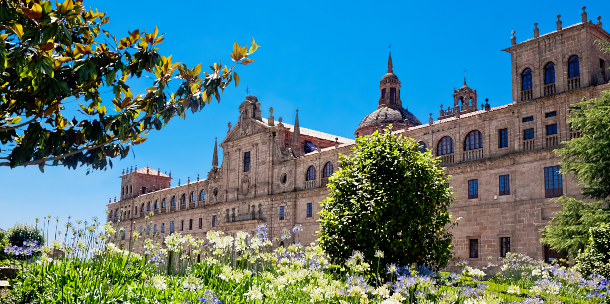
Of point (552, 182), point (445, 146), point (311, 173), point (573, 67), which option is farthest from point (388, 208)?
point (311, 173)

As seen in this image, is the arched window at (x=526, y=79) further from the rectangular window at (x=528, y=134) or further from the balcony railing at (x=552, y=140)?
the balcony railing at (x=552, y=140)

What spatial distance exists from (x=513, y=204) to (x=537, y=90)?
607 centimetres

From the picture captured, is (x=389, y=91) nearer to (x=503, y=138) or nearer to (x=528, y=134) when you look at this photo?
(x=503, y=138)

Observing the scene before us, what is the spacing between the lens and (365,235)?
13164 millimetres

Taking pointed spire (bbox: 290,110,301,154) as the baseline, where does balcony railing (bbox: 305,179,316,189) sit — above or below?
below

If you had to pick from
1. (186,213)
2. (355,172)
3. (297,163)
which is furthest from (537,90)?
(186,213)

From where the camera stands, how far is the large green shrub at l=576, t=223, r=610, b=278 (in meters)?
14.2

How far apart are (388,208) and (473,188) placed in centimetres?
1732

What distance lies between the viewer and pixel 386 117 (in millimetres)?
48844

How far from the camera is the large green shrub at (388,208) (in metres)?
13.1

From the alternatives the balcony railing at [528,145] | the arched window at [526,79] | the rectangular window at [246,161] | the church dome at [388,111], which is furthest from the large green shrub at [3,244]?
the church dome at [388,111]

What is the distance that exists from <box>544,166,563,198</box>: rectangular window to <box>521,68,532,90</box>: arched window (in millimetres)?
4740

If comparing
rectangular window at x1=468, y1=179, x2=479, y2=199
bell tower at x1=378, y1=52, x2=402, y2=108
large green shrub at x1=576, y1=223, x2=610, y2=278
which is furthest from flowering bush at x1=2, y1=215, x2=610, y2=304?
bell tower at x1=378, y1=52, x2=402, y2=108

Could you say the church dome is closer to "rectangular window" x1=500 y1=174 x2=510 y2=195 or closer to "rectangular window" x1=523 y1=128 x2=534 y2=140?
"rectangular window" x1=500 y1=174 x2=510 y2=195
